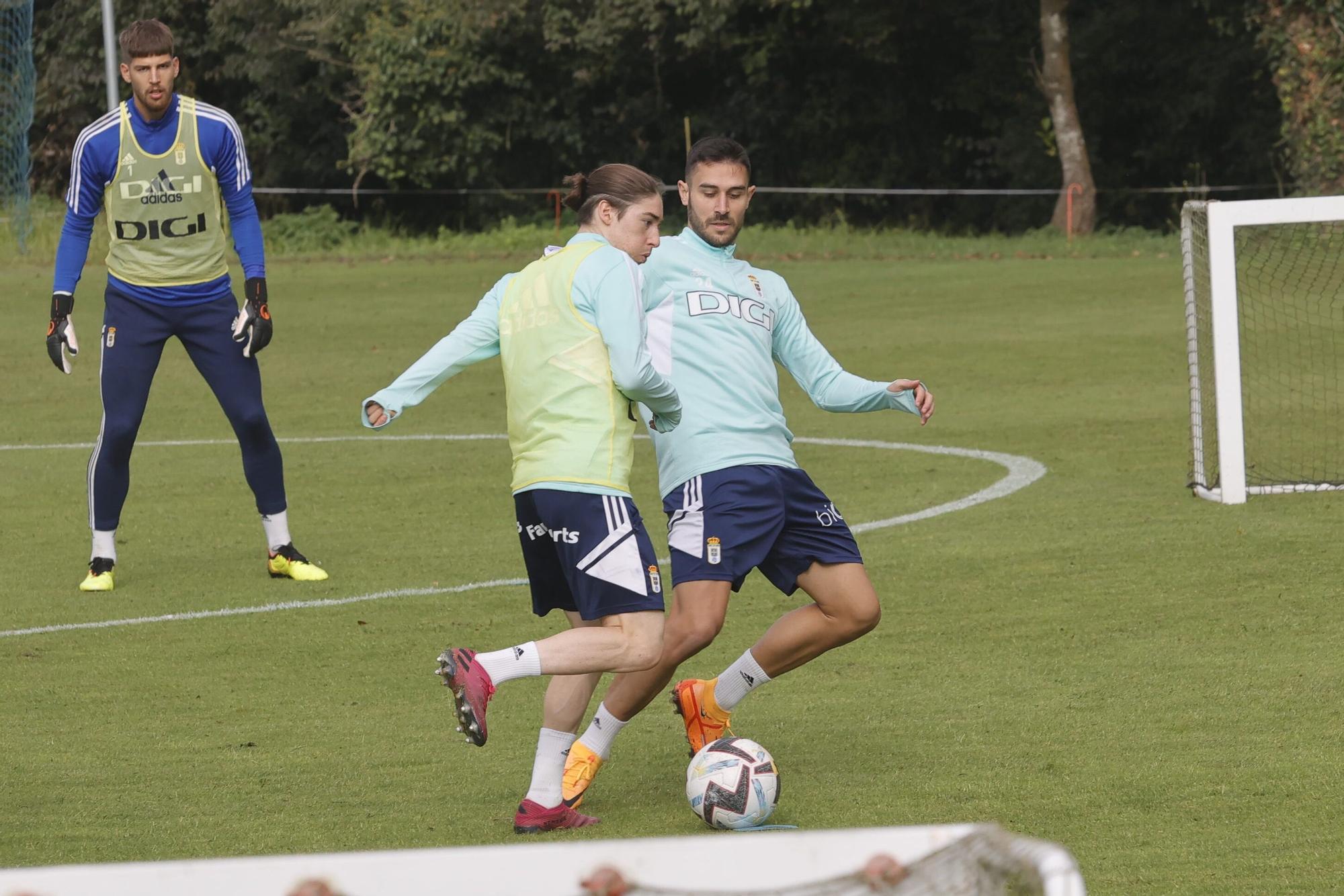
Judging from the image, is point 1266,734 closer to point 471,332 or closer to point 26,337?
point 471,332

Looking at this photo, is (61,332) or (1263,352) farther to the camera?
(1263,352)

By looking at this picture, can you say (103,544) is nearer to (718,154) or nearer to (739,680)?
(739,680)

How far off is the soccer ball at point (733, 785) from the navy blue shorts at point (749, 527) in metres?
0.53

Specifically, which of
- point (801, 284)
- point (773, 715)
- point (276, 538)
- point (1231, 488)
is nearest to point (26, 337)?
point (801, 284)

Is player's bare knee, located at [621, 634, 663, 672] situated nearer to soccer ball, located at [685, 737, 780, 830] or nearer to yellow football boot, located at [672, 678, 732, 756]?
soccer ball, located at [685, 737, 780, 830]

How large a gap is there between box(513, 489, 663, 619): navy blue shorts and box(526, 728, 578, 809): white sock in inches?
14.8

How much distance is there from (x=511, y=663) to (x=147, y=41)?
14.7 ft

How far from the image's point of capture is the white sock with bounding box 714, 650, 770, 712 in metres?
5.69

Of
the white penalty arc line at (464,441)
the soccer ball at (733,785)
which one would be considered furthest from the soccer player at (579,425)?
the white penalty arc line at (464,441)

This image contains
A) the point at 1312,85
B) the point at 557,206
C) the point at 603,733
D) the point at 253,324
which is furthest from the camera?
the point at 557,206

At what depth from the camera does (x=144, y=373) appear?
8.82 metres

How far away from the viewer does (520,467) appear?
5.11m

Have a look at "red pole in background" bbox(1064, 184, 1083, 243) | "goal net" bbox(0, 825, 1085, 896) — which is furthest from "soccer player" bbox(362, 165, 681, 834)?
"red pole in background" bbox(1064, 184, 1083, 243)

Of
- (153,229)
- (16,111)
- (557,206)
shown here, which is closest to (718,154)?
(153,229)
